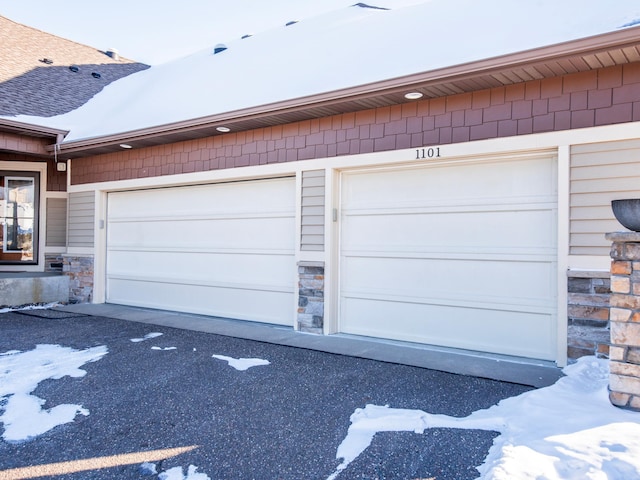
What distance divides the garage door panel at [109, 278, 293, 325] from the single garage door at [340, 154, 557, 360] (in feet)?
3.53

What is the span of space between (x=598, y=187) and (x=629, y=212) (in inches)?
53.3

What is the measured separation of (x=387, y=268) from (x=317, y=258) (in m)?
0.91

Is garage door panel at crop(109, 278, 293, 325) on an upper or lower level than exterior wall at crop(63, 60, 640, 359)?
lower

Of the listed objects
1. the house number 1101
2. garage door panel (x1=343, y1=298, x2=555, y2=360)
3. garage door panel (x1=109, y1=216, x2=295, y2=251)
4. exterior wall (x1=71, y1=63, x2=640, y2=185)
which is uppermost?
exterior wall (x1=71, y1=63, x2=640, y2=185)

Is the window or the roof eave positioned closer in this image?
the roof eave

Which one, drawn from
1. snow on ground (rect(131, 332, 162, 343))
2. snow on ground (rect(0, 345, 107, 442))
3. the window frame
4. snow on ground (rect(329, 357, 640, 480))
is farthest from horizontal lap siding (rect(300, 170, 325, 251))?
the window frame

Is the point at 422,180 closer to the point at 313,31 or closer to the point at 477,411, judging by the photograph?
the point at 477,411

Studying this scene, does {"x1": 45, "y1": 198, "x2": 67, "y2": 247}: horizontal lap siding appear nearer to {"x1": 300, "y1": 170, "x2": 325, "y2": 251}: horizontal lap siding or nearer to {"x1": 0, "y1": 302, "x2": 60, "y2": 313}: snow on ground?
{"x1": 0, "y1": 302, "x2": 60, "y2": 313}: snow on ground

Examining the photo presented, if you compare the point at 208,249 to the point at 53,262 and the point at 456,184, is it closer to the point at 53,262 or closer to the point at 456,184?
the point at 456,184

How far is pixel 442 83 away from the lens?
4.71 metres

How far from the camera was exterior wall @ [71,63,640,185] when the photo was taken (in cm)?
429

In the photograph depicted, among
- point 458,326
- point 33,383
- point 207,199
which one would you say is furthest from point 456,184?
point 33,383

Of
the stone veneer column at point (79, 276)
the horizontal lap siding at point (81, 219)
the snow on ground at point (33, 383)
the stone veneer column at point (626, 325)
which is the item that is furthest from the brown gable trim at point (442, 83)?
the snow on ground at point (33, 383)

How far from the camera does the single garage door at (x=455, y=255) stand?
475cm
